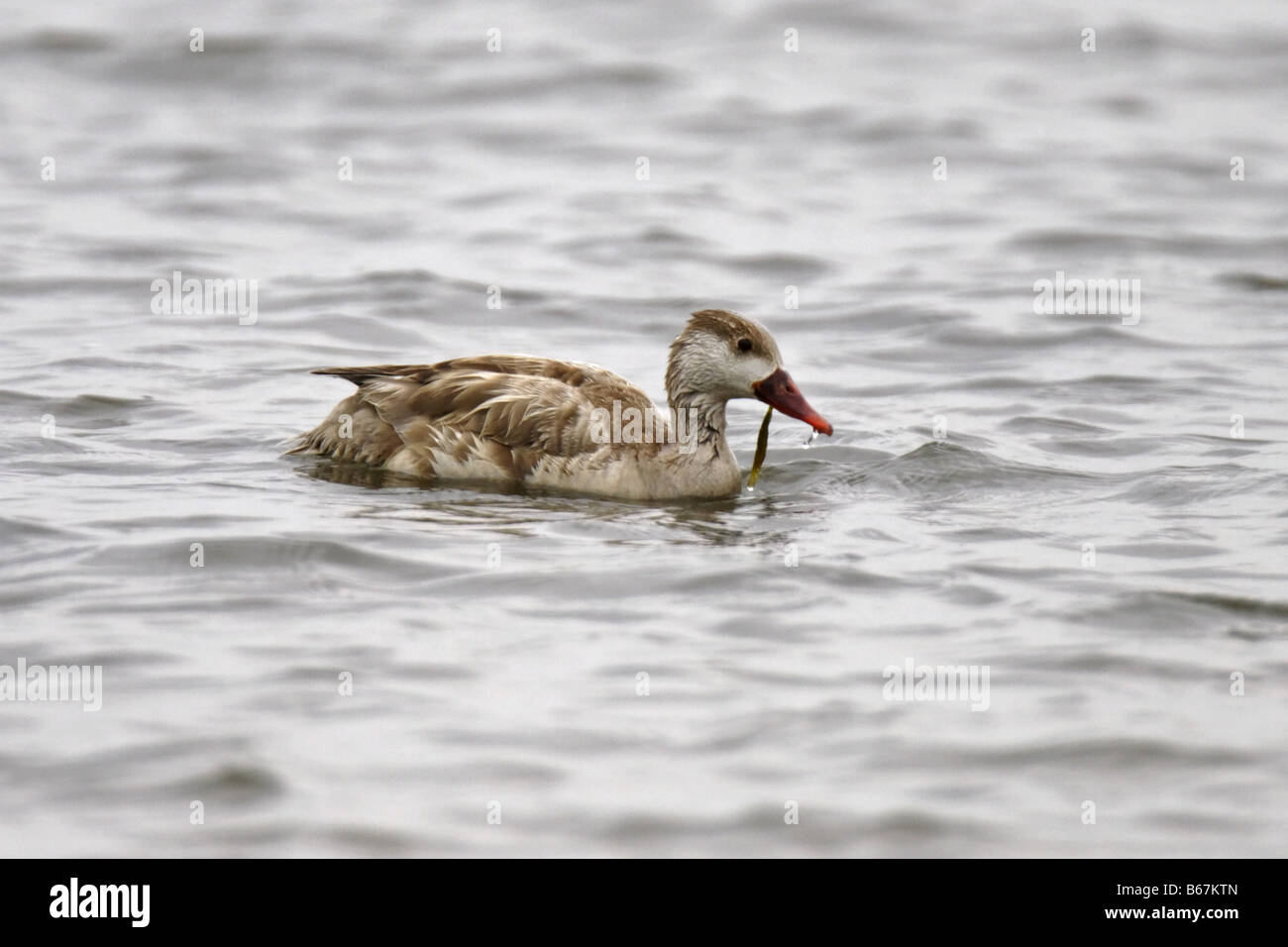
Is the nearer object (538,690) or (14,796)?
(14,796)

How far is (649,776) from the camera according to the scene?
22.9 ft

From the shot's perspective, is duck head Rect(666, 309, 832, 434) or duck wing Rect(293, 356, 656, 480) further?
duck wing Rect(293, 356, 656, 480)

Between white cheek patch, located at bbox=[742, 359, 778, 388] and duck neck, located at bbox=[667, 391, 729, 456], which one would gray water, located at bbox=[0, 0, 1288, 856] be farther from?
white cheek patch, located at bbox=[742, 359, 778, 388]

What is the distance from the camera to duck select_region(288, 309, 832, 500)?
10.6 m

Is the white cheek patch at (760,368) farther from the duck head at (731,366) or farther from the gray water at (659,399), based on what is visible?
the gray water at (659,399)

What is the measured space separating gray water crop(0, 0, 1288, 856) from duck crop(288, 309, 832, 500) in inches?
9.7

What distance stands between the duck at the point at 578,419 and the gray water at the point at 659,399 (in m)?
0.25

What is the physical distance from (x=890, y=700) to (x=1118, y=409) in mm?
5873

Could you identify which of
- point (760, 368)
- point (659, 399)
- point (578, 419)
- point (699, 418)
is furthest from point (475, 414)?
point (659, 399)

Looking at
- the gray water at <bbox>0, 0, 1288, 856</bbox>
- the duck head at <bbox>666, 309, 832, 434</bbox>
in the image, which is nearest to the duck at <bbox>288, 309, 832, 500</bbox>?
the duck head at <bbox>666, 309, 832, 434</bbox>

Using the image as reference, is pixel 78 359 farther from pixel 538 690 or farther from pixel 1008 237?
pixel 1008 237

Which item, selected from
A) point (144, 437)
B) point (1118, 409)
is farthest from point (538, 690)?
point (1118, 409)

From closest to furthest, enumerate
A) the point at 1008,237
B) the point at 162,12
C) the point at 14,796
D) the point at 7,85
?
the point at 14,796
the point at 1008,237
the point at 7,85
the point at 162,12

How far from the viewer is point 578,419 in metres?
10.6
